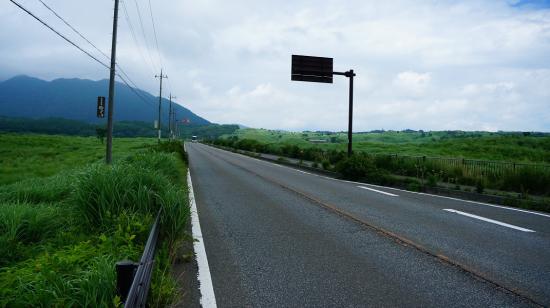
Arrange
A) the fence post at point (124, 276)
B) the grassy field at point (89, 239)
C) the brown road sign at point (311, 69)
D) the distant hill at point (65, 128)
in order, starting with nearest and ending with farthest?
the fence post at point (124, 276), the grassy field at point (89, 239), the brown road sign at point (311, 69), the distant hill at point (65, 128)

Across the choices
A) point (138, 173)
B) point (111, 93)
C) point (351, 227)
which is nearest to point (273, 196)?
point (351, 227)

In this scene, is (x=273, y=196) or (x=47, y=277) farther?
(x=273, y=196)

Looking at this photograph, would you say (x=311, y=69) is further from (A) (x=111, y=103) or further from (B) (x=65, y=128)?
(B) (x=65, y=128)

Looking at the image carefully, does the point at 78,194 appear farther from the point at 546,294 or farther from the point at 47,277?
the point at 546,294

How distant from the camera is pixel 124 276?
2.88 meters

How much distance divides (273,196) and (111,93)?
9.75 meters

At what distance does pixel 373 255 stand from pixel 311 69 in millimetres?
17332

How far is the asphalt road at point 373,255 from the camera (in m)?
4.12

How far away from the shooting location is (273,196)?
1193cm

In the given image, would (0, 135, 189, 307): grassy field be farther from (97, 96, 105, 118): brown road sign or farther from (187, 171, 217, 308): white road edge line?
(97, 96, 105, 118): brown road sign

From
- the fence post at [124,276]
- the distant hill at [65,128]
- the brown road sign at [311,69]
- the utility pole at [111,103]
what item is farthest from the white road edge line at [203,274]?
the distant hill at [65,128]

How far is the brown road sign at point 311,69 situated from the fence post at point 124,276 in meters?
19.5

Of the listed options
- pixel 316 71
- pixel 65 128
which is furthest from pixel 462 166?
pixel 65 128

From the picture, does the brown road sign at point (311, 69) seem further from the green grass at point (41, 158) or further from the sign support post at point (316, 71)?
the green grass at point (41, 158)
